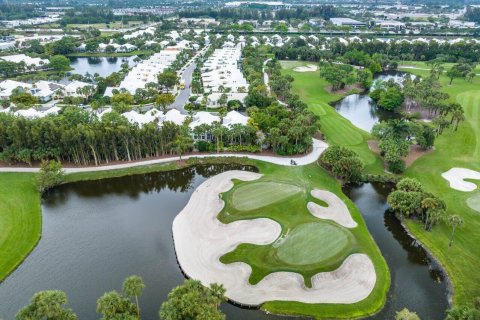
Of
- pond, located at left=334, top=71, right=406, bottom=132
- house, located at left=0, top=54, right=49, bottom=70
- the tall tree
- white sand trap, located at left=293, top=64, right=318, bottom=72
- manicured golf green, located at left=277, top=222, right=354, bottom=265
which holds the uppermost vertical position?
house, located at left=0, top=54, right=49, bottom=70

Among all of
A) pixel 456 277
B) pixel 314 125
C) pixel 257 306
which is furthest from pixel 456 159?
pixel 257 306

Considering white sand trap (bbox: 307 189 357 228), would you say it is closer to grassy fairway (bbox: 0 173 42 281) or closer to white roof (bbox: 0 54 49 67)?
grassy fairway (bbox: 0 173 42 281)

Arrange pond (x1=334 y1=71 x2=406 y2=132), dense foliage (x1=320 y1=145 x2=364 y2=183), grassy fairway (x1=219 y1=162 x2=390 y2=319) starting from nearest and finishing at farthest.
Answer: grassy fairway (x1=219 y1=162 x2=390 y2=319), dense foliage (x1=320 y1=145 x2=364 y2=183), pond (x1=334 y1=71 x2=406 y2=132)

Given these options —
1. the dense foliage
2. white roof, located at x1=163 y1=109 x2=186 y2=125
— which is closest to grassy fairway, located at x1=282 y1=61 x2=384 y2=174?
the dense foliage

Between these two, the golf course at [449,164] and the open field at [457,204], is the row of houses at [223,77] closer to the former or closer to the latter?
the golf course at [449,164]

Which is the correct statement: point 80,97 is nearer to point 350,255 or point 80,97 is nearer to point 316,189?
point 316,189

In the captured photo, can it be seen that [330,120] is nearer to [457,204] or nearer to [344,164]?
[344,164]
